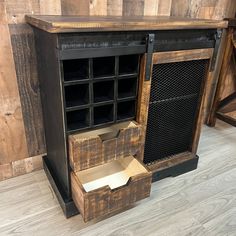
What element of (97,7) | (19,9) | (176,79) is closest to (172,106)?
(176,79)

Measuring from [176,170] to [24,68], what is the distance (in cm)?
96

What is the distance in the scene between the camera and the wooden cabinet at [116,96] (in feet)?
2.77

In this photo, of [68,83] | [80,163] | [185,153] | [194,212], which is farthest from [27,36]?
[194,212]

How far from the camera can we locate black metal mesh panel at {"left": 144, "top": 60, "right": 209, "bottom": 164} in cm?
110

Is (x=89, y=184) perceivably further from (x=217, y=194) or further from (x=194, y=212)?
(x=217, y=194)

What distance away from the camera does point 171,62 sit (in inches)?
41.1

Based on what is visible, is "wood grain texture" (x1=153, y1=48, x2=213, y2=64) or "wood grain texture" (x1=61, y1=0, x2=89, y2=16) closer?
"wood grain texture" (x1=153, y1=48, x2=213, y2=64)

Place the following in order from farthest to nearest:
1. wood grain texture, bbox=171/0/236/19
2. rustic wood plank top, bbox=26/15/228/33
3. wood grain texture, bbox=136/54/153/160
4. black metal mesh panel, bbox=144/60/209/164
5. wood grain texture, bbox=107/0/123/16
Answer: wood grain texture, bbox=171/0/236/19 < wood grain texture, bbox=107/0/123/16 < black metal mesh panel, bbox=144/60/209/164 < wood grain texture, bbox=136/54/153/160 < rustic wood plank top, bbox=26/15/228/33

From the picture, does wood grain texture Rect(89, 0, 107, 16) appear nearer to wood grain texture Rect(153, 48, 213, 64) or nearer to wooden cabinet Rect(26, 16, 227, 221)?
wooden cabinet Rect(26, 16, 227, 221)

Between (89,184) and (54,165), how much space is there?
0.22m

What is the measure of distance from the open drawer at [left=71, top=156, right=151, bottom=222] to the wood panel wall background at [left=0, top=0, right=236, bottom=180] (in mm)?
386

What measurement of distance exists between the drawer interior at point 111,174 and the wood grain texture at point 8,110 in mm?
399

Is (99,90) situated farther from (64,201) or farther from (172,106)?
(64,201)

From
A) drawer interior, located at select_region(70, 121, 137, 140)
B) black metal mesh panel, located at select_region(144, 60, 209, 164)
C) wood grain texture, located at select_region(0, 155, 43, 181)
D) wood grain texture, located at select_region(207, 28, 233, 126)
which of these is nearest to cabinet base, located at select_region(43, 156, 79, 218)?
wood grain texture, located at select_region(0, 155, 43, 181)
